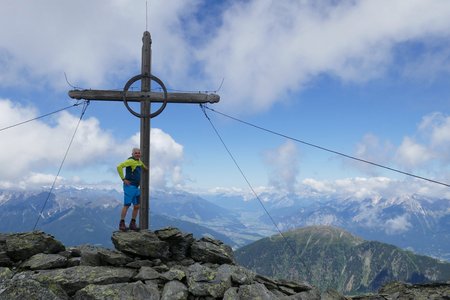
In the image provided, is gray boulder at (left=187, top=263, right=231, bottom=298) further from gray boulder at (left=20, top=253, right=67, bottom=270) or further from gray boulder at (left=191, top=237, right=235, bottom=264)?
gray boulder at (left=20, top=253, right=67, bottom=270)

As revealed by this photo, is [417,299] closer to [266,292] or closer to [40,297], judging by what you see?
[266,292]

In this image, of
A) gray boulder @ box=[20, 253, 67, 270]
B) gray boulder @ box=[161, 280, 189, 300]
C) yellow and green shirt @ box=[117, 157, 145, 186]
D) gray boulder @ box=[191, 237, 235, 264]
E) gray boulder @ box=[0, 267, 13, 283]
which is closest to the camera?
gray boulder @ box=[161, 280, 189, 300]

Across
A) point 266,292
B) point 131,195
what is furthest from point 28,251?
point 266,292

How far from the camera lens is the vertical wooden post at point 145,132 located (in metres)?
18.9

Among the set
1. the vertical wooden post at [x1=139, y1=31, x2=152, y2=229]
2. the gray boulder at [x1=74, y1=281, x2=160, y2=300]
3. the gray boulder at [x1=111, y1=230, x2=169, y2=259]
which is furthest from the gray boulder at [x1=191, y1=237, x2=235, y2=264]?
the vertical wooden post at [x1=139, y1=31, x2=152, y2=229]

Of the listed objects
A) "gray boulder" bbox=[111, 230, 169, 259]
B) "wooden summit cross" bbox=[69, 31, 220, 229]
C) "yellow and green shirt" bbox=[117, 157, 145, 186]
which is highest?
"wooden summit cross" bbox=[69, 31, 220, 229]

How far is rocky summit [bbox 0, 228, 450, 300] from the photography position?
12859mm

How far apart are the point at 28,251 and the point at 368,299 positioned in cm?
1508

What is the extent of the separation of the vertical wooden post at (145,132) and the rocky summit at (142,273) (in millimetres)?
2746

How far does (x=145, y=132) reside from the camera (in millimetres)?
19547

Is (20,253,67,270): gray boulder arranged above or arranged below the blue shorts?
below

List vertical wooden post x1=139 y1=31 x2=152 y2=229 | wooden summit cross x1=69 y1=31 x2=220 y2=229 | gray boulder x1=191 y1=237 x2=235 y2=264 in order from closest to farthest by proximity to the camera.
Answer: gray boulder x1=191 y1=237 x2=235 y2=264, vertical wooden post x1=139 y1=31 x2=152 y2=229, wooden summit cross x1=69 y1=31 x2=220 y2=229

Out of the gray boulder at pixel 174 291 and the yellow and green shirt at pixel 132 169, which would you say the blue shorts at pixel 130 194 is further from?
the gray boulder at pixel 174 291

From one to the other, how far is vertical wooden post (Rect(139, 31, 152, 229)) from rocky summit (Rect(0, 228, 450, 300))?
275 cm
